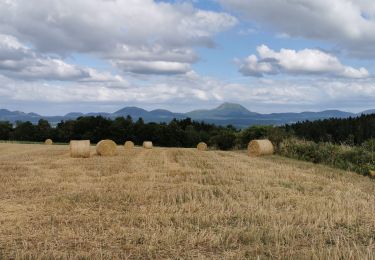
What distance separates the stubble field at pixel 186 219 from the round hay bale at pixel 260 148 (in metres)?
15.7

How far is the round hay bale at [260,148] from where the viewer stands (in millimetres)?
31109

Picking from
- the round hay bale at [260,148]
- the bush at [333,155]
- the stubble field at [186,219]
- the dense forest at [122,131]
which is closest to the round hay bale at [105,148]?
the round hay bale at [260,148]

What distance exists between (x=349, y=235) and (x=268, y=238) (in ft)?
4.81

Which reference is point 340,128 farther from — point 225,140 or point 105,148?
point 105,148

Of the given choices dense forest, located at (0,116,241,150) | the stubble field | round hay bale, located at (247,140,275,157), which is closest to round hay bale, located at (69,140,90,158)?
round hay bale, located at (247,140,275,157)

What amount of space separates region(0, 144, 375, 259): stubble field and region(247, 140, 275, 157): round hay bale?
15.7 meters

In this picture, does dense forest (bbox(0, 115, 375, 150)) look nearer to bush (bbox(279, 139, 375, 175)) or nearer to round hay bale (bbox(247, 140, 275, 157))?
round hay bale (bbox(247, 140, 275, 157))

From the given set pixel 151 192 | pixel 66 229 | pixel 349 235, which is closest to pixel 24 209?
pixel 66 229

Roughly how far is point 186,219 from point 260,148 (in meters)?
22.4

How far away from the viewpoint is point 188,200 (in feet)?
37.1

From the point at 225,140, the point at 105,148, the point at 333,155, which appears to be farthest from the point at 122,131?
the point at 333,155

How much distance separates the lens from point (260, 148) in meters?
31.0

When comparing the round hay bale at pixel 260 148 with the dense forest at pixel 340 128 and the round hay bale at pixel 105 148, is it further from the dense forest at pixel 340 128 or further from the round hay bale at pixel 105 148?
the dense forest at pixel 340 128

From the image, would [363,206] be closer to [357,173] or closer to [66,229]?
[66,229]
